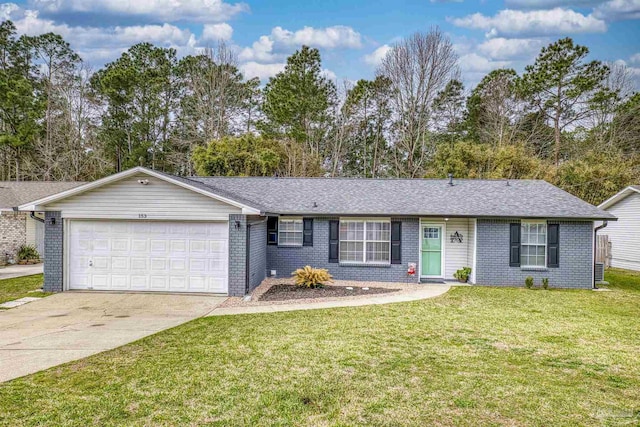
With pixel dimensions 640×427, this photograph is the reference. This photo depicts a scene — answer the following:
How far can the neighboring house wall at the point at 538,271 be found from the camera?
1298cm

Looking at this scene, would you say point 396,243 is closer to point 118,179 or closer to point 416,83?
point 118,179

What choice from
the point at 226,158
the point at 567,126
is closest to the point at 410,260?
the point at 226,158

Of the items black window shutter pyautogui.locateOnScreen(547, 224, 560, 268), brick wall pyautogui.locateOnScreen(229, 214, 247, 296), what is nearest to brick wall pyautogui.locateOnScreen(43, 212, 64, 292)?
→ brick wall pyautogui.locateOnScreen(229, 214, 247, 296)

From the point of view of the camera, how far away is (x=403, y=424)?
4.14 metres

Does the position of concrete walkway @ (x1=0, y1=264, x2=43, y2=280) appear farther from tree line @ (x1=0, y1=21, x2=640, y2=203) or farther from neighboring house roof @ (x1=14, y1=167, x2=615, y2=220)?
tree line @ (x1=0, y1=21, x2=640, y2=203)

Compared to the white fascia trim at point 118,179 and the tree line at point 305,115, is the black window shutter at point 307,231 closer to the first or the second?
the white fascia trim at point 118,179

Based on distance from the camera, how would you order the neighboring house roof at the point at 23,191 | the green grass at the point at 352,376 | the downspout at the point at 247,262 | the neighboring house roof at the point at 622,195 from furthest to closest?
the neighboring house roof at the point at 23,191, the neighboring house roof at the point at 622,195, the downspout at the point at 247,262, the green grass at the point at 352,376

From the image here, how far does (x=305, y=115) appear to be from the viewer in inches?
1069

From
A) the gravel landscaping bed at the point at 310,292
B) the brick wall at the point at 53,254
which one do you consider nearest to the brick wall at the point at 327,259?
the gravel landscaping bed at the point at 310,292

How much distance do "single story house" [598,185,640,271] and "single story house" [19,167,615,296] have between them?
5988 millimetres

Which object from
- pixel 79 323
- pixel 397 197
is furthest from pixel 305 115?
pixel 79 323

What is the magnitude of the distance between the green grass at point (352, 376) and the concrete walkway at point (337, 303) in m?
0.70

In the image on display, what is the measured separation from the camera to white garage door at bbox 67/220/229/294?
11156 millimetres

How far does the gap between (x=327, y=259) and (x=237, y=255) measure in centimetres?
382
